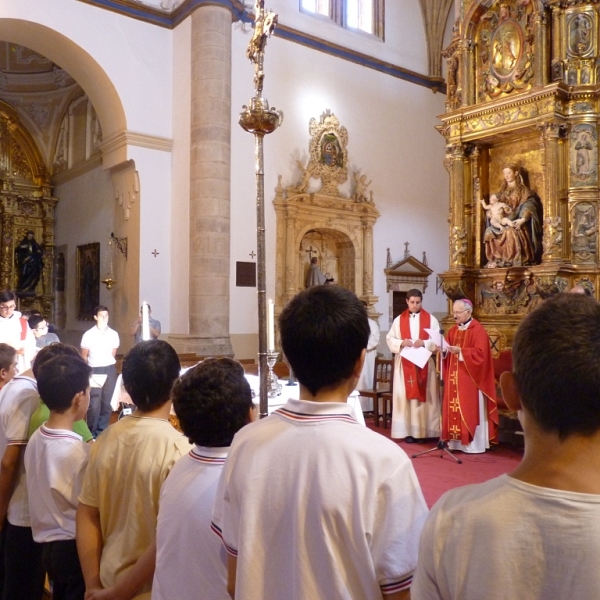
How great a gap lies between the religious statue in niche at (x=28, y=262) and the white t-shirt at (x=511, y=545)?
16037mm

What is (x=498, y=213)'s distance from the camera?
9.15 meters

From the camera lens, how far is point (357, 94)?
1406 centimetres

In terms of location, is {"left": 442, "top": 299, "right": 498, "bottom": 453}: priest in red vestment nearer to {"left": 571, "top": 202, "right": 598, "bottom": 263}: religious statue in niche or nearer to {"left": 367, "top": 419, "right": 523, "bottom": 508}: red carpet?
{"left": 367, "top": 419, "right": 523, "bottom": 508}: red carpet

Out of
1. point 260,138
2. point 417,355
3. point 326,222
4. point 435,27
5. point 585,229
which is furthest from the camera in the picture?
point 435,27

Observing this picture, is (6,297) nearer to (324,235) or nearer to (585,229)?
(585,229)

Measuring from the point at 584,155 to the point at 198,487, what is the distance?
824cm

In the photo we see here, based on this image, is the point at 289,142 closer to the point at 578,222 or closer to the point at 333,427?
the point at 578,222

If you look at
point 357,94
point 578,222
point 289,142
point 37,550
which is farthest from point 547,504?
point 357,94

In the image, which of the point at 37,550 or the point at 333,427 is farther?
the point at 37,550

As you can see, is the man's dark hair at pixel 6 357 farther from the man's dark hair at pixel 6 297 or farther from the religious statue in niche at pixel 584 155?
the religious statue in niche at pixel 584 155

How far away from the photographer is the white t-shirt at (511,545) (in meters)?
0.92

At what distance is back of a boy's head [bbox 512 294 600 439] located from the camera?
3.18ft

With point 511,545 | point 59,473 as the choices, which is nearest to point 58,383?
point 59,473

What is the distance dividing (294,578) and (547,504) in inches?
23.3
